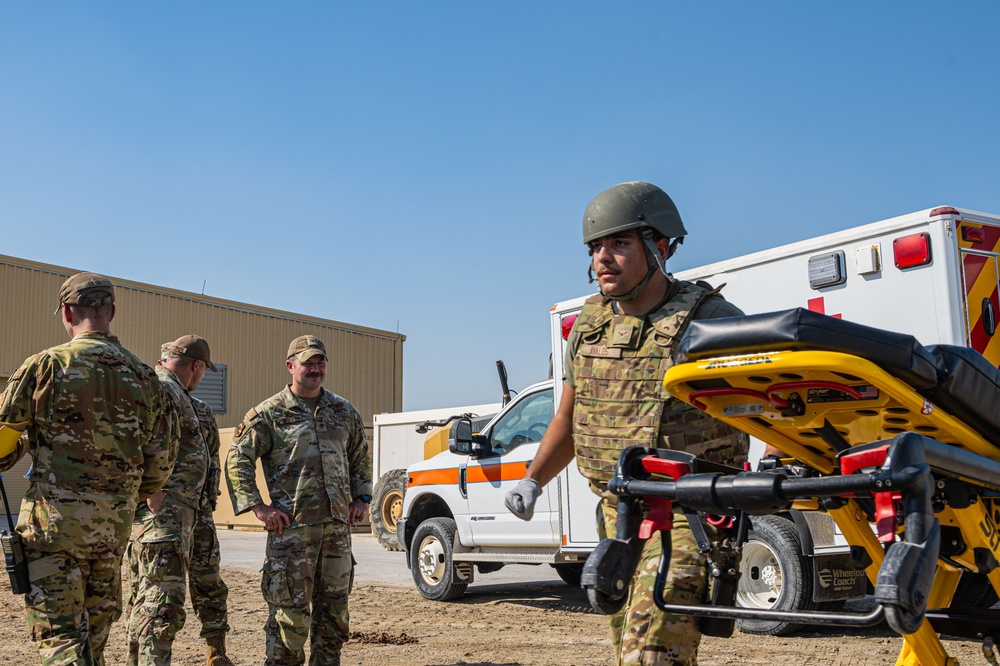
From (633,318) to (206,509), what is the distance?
3.99 metres

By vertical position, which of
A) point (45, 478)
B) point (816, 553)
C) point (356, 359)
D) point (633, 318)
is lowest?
point (816, 553)

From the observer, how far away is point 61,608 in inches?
170

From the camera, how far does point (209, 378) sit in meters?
30.4

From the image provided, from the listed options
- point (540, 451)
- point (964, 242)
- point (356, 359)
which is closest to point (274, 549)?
point (540, 451)

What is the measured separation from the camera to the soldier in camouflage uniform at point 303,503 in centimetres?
570

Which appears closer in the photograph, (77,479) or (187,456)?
(77,479)

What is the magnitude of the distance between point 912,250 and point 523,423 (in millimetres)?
4194

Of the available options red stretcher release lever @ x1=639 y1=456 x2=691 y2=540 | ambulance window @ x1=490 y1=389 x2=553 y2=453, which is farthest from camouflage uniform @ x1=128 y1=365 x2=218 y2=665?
ambulance window @ x1=490 y1=389 x2=553 y2=453

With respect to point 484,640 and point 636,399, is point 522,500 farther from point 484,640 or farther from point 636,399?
point 484,640

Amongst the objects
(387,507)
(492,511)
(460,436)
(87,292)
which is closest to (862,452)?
(87,292)

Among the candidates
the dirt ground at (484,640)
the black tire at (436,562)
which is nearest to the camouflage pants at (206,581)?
the dirt ground at (484,640)

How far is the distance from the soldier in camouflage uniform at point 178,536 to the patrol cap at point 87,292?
0.70m

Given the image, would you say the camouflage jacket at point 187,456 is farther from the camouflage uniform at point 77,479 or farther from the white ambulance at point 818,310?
the white ambulance at point 818,310

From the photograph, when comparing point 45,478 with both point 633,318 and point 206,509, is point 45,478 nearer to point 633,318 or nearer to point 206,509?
point 206,509
